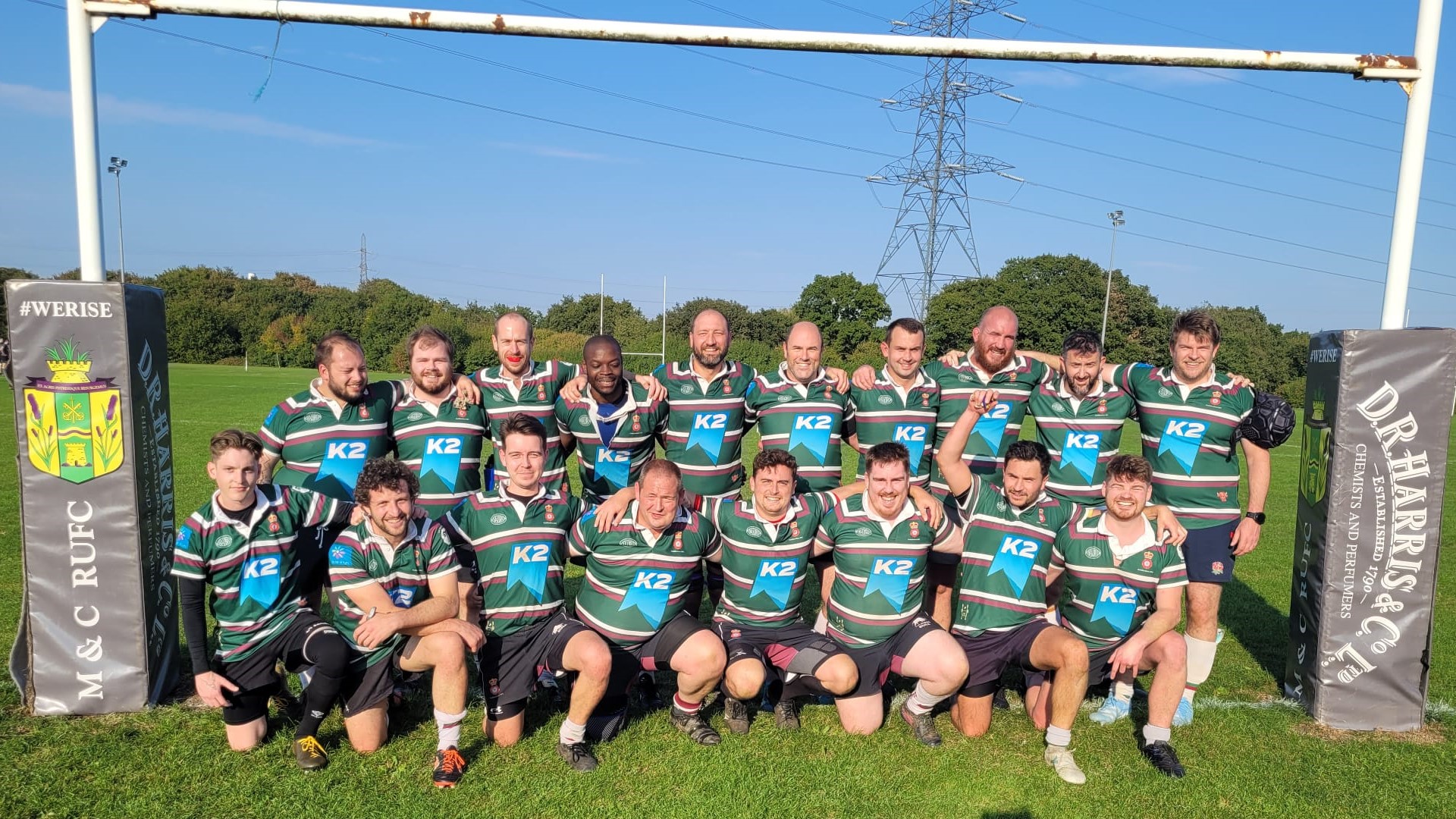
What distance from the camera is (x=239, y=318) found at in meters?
46.1

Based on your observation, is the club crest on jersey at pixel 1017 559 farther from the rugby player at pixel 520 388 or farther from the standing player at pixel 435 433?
the standing player at pixel 435 433

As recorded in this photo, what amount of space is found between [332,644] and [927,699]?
260 centimetres

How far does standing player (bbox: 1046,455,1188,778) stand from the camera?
3.91 meters

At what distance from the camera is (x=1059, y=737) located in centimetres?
385

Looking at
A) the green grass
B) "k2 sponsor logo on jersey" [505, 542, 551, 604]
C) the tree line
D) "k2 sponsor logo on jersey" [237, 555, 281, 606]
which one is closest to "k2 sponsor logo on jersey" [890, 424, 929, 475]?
the green grass

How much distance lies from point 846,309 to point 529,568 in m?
38.1

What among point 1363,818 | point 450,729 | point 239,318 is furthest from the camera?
point 239,318

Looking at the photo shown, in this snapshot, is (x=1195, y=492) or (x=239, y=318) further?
(x=239, y=318)

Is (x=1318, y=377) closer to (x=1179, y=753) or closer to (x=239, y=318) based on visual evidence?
(x=1179, y=753)

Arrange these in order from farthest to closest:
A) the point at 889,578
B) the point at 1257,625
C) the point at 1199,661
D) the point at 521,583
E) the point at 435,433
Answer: the point at 1257,625
the point at 435,433
the point at 1199,661
the point at 889,578
the point at 521,583

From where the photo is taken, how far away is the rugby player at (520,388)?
15.5 ft

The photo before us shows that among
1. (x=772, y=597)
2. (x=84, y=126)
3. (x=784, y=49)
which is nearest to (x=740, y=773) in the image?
(x=772, y=597)

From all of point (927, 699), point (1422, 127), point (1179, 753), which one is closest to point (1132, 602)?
point (1179, 753)

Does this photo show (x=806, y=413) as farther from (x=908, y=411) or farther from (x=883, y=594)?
(x=883, y=594)
